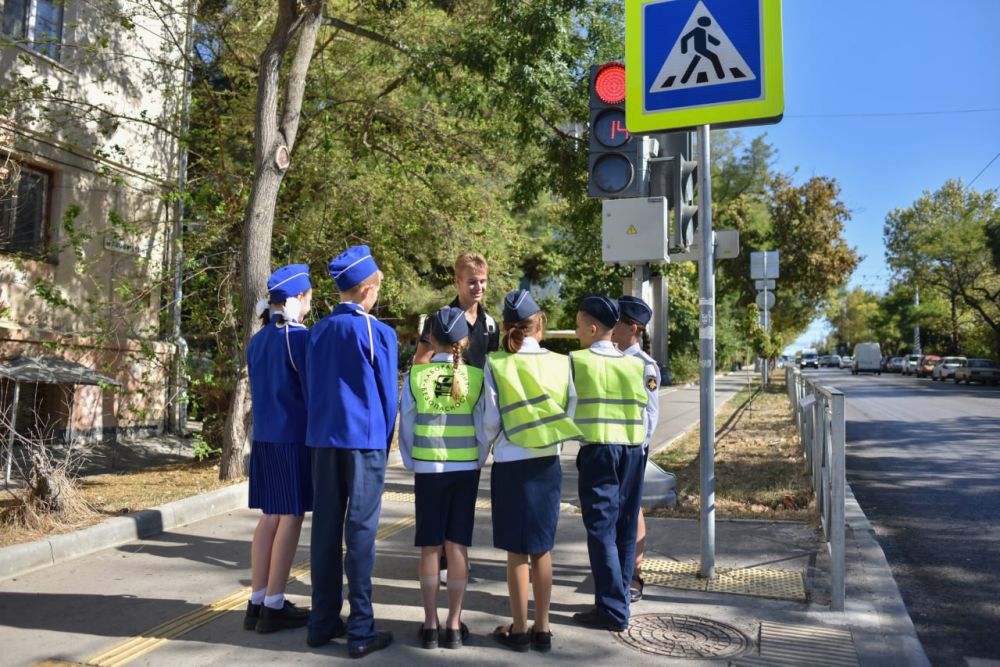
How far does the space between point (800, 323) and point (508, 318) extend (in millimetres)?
45775

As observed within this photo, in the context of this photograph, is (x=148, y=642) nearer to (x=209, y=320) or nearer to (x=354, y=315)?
(x=354, y=315)

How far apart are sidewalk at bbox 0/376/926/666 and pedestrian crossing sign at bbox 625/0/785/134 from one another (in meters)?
2.94

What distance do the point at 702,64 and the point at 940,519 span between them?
4.87 meters

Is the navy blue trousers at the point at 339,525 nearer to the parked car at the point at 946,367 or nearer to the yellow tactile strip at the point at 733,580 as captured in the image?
the yellow tactile strip at the point at 733,580

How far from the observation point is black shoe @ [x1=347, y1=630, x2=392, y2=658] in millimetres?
3701

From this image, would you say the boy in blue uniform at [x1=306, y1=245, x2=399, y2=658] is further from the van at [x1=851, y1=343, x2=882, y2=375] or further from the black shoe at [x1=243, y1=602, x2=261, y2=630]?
the van at [x1=851, y1=343, x2=882, y2=375]

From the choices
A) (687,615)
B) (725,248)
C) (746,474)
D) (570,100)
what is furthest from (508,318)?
(570,100)

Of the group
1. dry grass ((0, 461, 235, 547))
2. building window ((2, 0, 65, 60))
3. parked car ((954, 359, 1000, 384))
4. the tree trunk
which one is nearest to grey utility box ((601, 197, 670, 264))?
the tree trunk

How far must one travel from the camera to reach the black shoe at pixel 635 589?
4.58 metres

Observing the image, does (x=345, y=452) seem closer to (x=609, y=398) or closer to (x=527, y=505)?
(x=527, y=505)

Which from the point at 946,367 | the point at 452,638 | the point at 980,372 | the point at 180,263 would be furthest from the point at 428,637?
the point at 946,367

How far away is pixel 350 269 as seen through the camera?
4.09 meters

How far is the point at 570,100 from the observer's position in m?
10.1

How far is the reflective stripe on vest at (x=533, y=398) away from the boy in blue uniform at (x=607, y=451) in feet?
0.62
